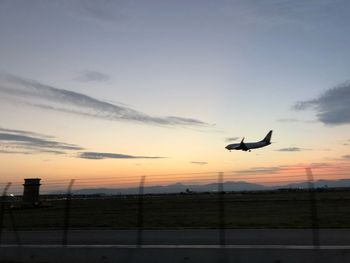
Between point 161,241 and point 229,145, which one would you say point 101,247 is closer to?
point 161,241

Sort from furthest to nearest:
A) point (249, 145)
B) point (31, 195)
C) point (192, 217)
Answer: point (249, 145), point (31, 195), point (192, 217)

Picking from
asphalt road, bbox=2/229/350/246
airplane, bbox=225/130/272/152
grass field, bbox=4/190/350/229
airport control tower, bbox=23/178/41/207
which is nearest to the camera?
asphalt road, bbox=2/229/350/246

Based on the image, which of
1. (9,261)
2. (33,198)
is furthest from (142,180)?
(33,198)

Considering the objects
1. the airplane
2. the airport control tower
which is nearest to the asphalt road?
the airport control tower

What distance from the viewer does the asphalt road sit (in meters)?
15.8

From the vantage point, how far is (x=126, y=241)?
16703 millimetres

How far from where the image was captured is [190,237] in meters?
17.3

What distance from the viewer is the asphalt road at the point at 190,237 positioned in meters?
15.8

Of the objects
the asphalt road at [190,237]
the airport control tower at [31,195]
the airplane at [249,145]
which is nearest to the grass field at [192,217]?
the asphalt road at [190,237]

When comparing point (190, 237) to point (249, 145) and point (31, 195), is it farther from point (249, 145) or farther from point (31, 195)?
point (249, 145)

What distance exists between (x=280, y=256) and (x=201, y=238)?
5.21m

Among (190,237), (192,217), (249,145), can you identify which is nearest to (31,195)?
(192,217)

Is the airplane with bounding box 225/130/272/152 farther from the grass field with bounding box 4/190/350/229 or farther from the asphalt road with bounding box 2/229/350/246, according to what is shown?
the asphalt road with bounding box 2/229/350/246

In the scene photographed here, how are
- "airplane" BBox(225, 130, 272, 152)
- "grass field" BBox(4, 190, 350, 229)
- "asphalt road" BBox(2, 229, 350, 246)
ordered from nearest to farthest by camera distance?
"asphalt road" BBox(2, 229, 350, 246) < "grass field" BBox(4, 190, 350, 229) < "airplane" BBox(225, 130, 272, 152)
